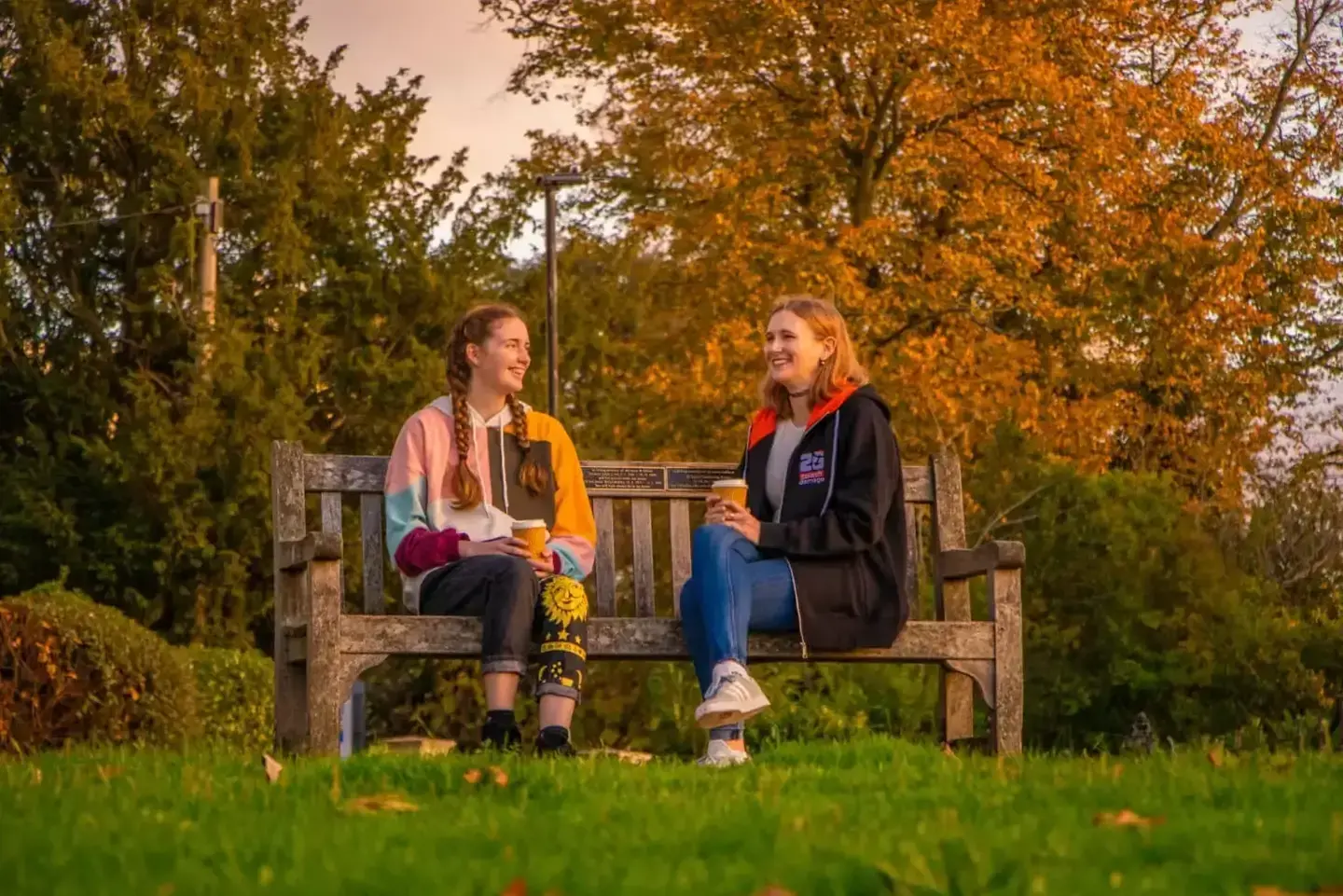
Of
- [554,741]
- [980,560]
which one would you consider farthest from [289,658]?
[980,560]

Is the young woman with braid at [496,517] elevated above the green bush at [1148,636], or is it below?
above

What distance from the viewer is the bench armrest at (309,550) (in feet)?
21.7

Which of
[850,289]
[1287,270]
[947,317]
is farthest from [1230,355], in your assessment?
[850,289]

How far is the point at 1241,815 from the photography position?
427cm

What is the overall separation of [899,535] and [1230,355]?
711 inches

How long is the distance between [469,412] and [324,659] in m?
1.15

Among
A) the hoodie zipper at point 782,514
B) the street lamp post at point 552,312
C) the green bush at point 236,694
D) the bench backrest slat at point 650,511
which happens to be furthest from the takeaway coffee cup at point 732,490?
the street lamp post at point 552,312

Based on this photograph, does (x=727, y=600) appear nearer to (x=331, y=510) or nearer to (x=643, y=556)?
(x=643, y=556)

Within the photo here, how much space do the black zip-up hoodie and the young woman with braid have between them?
746 mm

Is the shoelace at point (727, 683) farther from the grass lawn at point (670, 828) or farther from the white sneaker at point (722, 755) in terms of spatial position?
the grass lawn at point (670, 828)

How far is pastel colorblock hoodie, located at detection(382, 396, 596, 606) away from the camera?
705 cm

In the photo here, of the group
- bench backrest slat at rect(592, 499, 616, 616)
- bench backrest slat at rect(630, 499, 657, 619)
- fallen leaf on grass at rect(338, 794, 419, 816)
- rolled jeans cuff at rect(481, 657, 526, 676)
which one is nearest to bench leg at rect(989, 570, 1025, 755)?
bench backrest slat at rect(630, 499, 657, 619)

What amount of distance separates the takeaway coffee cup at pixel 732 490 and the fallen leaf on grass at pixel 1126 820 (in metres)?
2.65

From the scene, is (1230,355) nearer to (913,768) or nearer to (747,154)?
(747,154)
